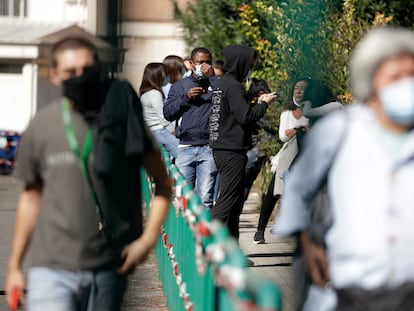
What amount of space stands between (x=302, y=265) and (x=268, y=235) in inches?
293

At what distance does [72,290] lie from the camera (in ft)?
15.4

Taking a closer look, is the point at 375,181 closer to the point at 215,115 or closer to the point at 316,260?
the point at 316,260

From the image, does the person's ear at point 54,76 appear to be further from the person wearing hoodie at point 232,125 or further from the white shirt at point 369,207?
the person wearing hoodie at point 232,125

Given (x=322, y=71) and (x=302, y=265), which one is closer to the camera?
(x=302, y=265)

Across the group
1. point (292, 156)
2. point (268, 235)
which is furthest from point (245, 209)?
point (292, 156)

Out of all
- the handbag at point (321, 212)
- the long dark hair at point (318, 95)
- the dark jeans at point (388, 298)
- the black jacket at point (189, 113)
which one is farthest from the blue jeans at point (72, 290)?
the black jacket at point (189, 113)

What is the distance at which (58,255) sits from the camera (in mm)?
4664

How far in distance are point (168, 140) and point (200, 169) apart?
1.71 m

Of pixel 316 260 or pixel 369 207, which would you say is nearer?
pixel 369 207

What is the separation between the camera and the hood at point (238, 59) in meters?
9.34

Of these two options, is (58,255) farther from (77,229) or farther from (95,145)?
(95,145)

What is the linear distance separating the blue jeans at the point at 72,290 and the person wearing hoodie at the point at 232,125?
4.59 meters

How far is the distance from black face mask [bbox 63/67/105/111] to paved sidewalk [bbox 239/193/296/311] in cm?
347

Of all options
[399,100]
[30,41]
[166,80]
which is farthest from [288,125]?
[30,41]
